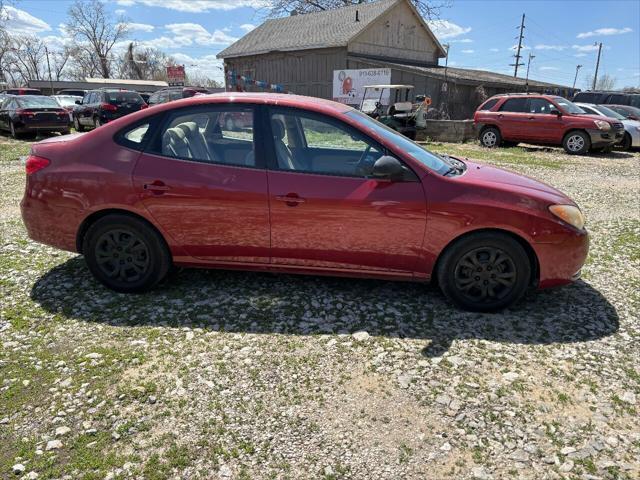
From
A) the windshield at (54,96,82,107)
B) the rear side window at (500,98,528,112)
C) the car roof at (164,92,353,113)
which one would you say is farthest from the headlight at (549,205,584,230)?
the windshield at (54,96,82,107)

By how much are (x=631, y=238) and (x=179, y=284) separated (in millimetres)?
5679

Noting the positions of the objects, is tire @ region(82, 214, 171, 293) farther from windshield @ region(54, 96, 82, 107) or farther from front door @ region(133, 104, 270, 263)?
windshield @ region(54, 96, 82, 107)

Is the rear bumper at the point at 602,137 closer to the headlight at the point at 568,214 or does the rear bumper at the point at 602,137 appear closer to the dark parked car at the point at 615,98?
the dark parked car at the point at 615,98

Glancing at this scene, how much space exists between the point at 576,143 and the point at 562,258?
12.8 meters

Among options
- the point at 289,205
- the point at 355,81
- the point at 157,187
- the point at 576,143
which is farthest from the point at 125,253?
the point at 355,81

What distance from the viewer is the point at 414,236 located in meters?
3.66

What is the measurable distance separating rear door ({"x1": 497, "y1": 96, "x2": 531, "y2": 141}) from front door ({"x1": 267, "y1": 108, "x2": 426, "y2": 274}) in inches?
525

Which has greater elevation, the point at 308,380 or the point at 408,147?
the point at 408,147

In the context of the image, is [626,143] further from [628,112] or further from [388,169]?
[388,169]

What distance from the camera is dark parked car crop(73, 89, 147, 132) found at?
56.3ft

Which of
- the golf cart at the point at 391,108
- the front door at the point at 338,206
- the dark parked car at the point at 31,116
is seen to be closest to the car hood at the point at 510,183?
the front door at the point at 338,206

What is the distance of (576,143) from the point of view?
14.4 meters

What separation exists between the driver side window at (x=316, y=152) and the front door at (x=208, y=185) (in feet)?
0.76

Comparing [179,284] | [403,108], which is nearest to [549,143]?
[403,108]
